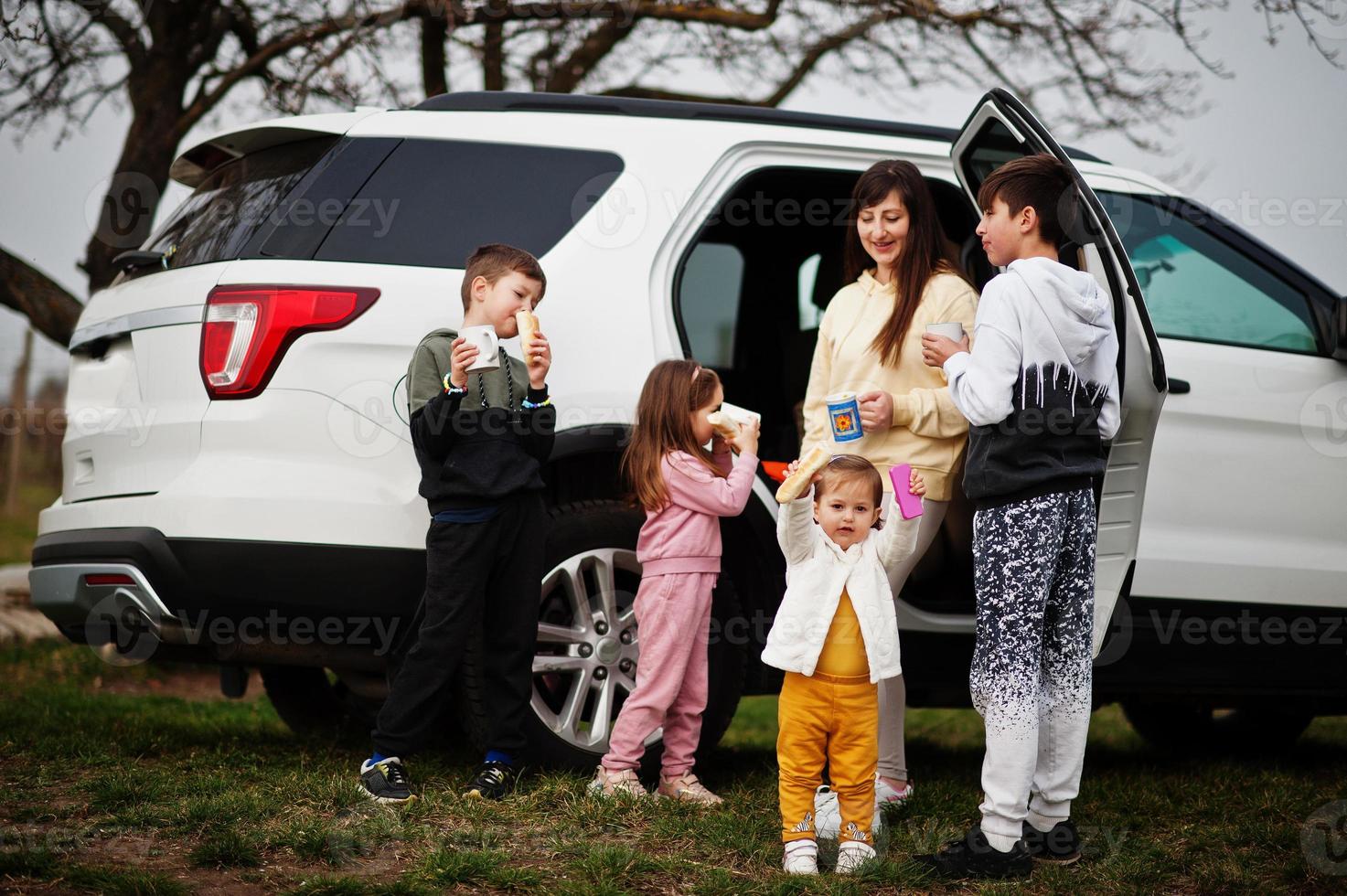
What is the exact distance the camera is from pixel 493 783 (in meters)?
3.48

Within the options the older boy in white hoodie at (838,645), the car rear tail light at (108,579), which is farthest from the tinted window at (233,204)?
the older boy in white hoodie at (838,645)

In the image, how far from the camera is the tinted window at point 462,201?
141 inches

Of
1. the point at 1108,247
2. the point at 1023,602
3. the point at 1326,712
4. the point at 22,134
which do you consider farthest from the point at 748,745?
the point at 22,134

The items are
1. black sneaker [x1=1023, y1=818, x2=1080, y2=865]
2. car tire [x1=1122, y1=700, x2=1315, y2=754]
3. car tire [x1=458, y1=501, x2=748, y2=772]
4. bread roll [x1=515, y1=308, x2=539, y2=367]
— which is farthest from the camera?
car tire [x1=1122, y1=700, x2=1315, y2=754]

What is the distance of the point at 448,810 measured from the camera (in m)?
3.36

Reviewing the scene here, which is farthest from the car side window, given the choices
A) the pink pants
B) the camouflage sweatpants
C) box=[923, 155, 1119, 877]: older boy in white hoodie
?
the pink pants

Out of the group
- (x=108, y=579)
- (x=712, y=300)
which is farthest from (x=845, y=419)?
(x=712, y=300)

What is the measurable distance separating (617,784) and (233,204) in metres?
2.08

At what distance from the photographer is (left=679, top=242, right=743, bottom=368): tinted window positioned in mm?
5672

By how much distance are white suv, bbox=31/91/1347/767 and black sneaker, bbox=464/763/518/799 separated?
6.7 inches

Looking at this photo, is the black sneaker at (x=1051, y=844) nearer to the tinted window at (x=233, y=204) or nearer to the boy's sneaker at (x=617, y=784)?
the boy's sneaker at (x=617, y=784)

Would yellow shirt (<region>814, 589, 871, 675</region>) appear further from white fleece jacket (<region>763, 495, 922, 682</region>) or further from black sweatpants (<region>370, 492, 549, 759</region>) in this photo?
black sweatpants (<region>370, 492, 549, 759</region>)

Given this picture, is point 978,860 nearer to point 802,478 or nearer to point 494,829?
point 802,478

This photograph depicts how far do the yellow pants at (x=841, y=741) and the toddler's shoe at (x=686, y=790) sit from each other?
533mm
